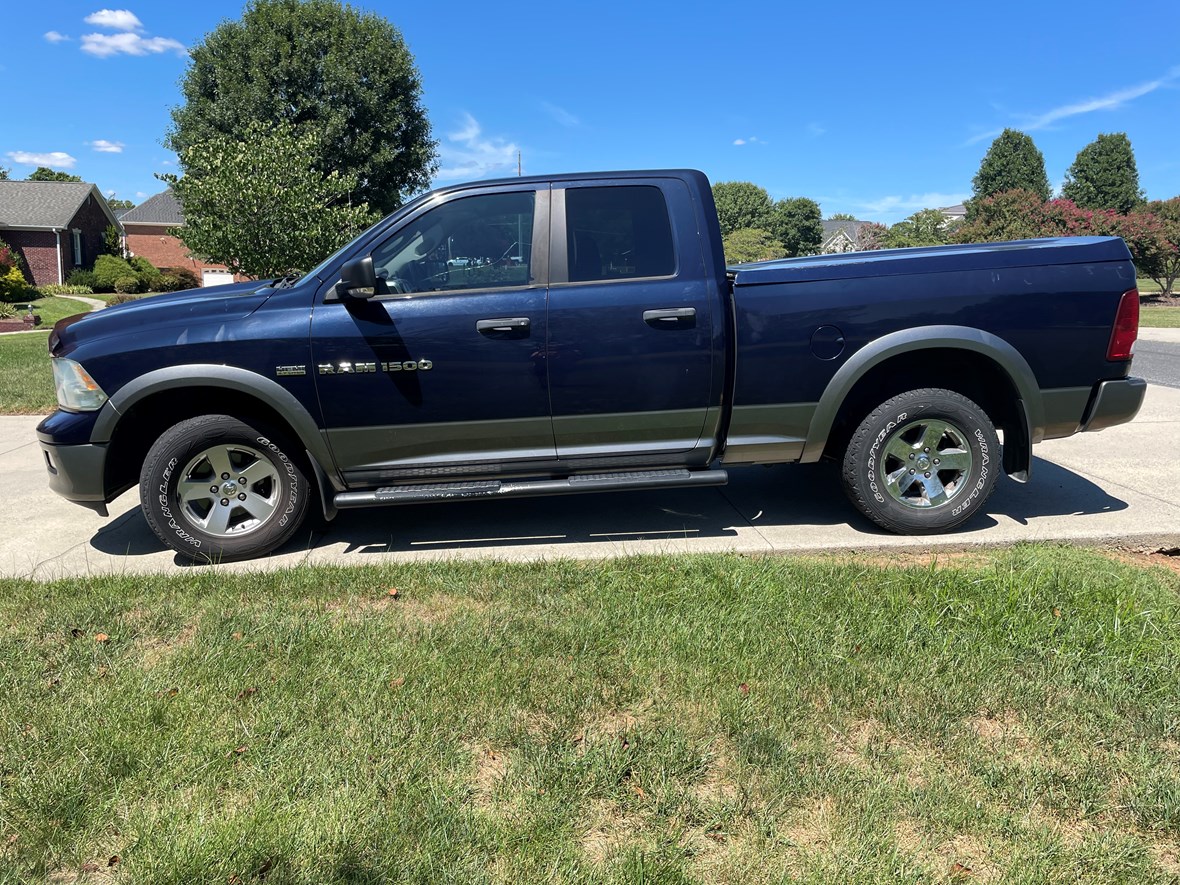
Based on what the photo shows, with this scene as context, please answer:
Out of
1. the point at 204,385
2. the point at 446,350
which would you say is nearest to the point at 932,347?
the point at 446,350

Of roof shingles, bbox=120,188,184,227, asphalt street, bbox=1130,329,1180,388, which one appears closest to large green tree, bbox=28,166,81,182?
roof shingles, bbox=120,188,184,227

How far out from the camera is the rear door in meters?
4.43

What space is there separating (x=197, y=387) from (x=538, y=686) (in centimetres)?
273

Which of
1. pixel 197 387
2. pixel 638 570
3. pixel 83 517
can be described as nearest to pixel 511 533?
pixel 638 570

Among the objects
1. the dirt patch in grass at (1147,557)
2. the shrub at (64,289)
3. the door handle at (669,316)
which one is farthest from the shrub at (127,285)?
the dirt patch in grass at (1147,557)

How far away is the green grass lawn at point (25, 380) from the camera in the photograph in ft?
32.1

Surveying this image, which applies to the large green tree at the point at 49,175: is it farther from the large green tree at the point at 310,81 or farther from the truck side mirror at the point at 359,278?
the truck side mirror at the point at 359,278

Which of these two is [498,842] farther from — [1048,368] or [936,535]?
[1048,368]

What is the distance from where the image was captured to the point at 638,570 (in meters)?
4.18

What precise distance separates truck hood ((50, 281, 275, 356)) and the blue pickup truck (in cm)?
2

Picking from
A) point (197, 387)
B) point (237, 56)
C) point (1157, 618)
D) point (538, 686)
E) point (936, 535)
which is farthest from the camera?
point (237, 56)

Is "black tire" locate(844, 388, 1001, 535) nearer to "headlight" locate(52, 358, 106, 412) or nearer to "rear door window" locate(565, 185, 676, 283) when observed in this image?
"rear door window" locate(565, 185, 676, 283)

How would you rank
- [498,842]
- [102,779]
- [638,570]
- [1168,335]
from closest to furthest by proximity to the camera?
[498,842], [102,779], [638,570], [1168,335]

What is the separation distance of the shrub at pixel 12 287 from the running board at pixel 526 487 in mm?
33598
